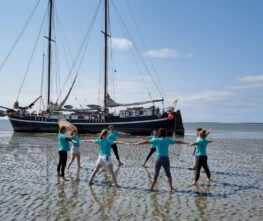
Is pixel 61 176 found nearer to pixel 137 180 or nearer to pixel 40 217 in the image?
pixel 137 180

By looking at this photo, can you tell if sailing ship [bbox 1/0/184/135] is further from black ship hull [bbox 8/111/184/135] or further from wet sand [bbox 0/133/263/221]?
wet sand [bbox 0/133/263/221]

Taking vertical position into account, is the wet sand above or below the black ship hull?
below

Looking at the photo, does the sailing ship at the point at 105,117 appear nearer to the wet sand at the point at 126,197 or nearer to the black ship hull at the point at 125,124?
the black ship hull at the point at 125,124

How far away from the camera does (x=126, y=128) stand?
4238 centimetres

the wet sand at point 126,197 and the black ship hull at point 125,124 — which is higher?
the black ship hull at point 125,124

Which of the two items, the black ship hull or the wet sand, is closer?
the wet sand

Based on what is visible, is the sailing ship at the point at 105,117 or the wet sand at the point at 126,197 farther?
the sailing ship at the point at 105,117

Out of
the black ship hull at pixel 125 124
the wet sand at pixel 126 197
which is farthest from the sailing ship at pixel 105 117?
the wet sand at pixel 126 197

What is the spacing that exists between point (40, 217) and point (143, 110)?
3614 centimetres

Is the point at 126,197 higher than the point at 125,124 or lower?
→ lower

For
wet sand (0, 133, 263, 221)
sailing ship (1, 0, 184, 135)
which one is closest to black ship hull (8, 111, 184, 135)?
sailing ship (1, 0, 184, 135)

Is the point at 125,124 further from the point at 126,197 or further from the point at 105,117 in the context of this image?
the point at 126,197

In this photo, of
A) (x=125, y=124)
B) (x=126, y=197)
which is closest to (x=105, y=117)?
(x=125, y=124)

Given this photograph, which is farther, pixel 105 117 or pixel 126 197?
pixel 105 117
